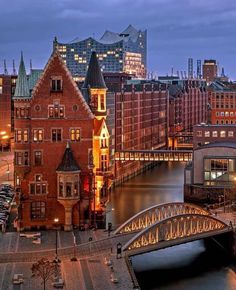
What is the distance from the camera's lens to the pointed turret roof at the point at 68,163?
62719 millimetres

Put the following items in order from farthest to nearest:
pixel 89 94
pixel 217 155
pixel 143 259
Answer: pixel 217 155 < pixel 89 94 < pixel 143 259

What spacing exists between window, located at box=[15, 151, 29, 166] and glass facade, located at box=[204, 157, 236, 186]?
33.9 m

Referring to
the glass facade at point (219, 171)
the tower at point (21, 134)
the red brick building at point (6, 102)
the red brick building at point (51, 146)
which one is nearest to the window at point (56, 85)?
the red brick building at point (51, 146)

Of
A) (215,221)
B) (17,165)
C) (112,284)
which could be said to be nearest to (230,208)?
(215,221)

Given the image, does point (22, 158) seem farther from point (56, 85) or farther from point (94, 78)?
point (94, 78)

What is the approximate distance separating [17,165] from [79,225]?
299 inches

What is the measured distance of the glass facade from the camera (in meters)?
91.8

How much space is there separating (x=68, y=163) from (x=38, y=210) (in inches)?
197

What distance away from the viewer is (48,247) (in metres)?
54.6

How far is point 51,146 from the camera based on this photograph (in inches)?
2520

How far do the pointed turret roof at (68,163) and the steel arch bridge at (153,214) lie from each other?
23.0 feet

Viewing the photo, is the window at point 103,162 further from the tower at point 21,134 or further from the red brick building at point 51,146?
the tower at point 21,134

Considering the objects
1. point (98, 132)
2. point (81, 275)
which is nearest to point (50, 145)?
point (98, 132)

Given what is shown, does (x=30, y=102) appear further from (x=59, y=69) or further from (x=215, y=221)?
(x=215, y=221)
